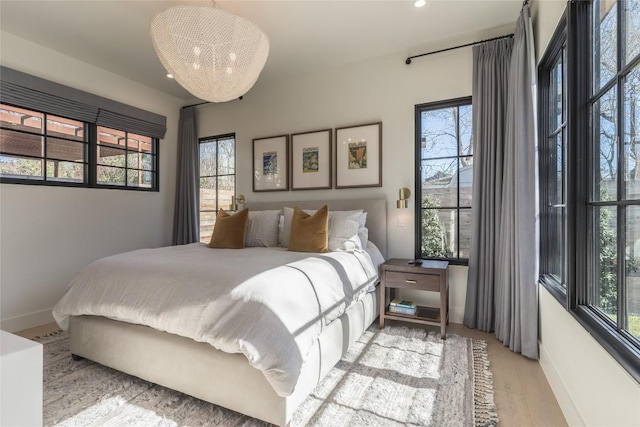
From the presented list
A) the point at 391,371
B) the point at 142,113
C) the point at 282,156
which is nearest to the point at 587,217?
the point at 391,371

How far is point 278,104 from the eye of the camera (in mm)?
3881

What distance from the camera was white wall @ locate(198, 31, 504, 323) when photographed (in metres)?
3.02

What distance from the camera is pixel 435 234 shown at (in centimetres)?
312

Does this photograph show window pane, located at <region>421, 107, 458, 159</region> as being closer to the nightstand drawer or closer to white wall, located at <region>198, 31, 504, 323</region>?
white wall, located at <region>198, 31, 504, 323</region>

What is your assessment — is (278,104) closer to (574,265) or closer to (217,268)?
(217,268)

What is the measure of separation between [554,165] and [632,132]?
3.74 ft

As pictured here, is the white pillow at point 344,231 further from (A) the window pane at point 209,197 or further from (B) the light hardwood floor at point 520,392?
(A) the window pane at point 209,197

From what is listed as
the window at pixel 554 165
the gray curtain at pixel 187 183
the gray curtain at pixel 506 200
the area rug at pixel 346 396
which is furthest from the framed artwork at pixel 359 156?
the gray curtain at pixel 187 183

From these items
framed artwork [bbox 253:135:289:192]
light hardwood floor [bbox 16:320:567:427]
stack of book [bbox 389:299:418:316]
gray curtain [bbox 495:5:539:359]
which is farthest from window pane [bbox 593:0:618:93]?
framed artwork [bbox 253:135:289:192]

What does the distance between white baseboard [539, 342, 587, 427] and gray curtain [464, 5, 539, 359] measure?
0.51ft

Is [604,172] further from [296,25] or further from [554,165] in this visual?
[296,25]

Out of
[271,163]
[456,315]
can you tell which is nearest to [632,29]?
[456,315]

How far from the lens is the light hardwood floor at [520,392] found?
5.20ft

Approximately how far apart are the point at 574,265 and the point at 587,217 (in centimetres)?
26
